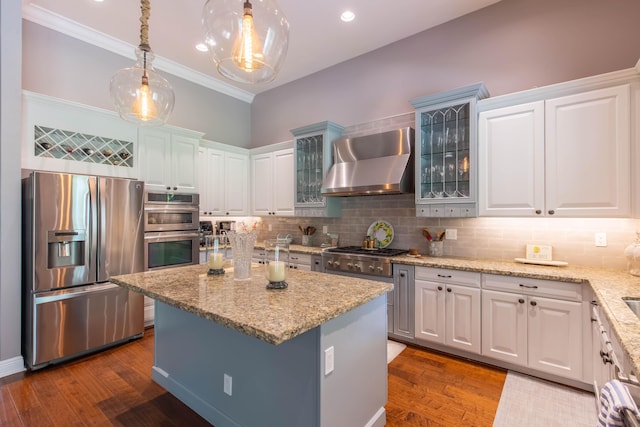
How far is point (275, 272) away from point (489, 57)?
10.5ft

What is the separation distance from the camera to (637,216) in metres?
2.40

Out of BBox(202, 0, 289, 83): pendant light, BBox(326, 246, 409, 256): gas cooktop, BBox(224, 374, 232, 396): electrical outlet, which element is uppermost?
BBox(202, 0, 289, 83): pendant light

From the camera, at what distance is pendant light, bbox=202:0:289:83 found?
151 centimetres

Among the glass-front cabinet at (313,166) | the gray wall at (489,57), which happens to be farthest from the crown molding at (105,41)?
the glass-front cabinet at (313,166)

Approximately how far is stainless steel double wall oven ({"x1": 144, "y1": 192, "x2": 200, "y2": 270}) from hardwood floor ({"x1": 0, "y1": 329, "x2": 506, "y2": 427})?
1.19 meters

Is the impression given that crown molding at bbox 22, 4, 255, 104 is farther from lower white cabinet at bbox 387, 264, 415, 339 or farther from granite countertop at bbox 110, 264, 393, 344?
lower white cabinet at bbox 387, 264, 415, 339

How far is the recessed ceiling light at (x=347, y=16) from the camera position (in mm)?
3391

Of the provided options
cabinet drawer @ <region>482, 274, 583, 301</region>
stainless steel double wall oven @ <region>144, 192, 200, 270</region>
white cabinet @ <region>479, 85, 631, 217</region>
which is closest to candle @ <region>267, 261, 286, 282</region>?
cabinet drawer @ <region>482, 274, 583, 301</region>

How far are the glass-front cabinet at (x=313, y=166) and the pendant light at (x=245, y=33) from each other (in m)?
2.53

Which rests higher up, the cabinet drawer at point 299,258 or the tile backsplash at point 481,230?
the tile backsplash at point 481,230

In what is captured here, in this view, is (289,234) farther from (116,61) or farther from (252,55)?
(252,55)

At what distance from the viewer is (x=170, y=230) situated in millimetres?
3953

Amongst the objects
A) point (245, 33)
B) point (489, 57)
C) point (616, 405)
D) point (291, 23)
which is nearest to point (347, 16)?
point (291, 23)

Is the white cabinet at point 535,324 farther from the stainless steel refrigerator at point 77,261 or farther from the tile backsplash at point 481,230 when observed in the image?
the stainless steel refrigerator at point 77,261
